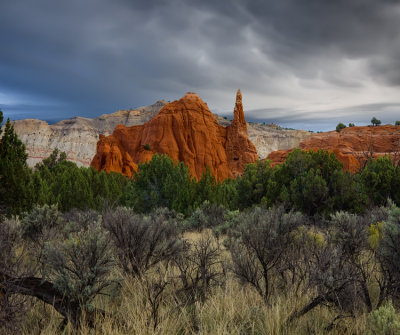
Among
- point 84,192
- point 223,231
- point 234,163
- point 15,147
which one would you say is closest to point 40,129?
point 234,163

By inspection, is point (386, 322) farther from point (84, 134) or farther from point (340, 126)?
point (84, 134)

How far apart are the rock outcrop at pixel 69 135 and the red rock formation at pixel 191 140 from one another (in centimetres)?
4188

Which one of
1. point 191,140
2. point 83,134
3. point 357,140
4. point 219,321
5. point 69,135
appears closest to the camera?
point 219,321

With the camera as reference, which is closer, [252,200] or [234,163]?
[252,200]

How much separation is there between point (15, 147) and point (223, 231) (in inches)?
445

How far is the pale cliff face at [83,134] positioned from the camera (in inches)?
4166

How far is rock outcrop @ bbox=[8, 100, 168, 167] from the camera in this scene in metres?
104

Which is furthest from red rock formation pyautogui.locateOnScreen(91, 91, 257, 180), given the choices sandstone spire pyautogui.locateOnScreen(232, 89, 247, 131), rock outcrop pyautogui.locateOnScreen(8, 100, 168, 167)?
rock outcrop pyautogui.locateOnScreen(8, 100, 168, 167)

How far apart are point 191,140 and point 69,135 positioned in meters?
68.5

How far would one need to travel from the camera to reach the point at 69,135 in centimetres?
11181

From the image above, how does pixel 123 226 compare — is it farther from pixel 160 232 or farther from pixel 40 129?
pixel 40 129

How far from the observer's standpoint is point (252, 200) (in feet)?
57.5

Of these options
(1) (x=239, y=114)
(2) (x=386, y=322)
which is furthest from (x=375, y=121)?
(2) (x=386, y=322)

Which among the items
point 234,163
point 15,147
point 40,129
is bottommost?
point 234,163
